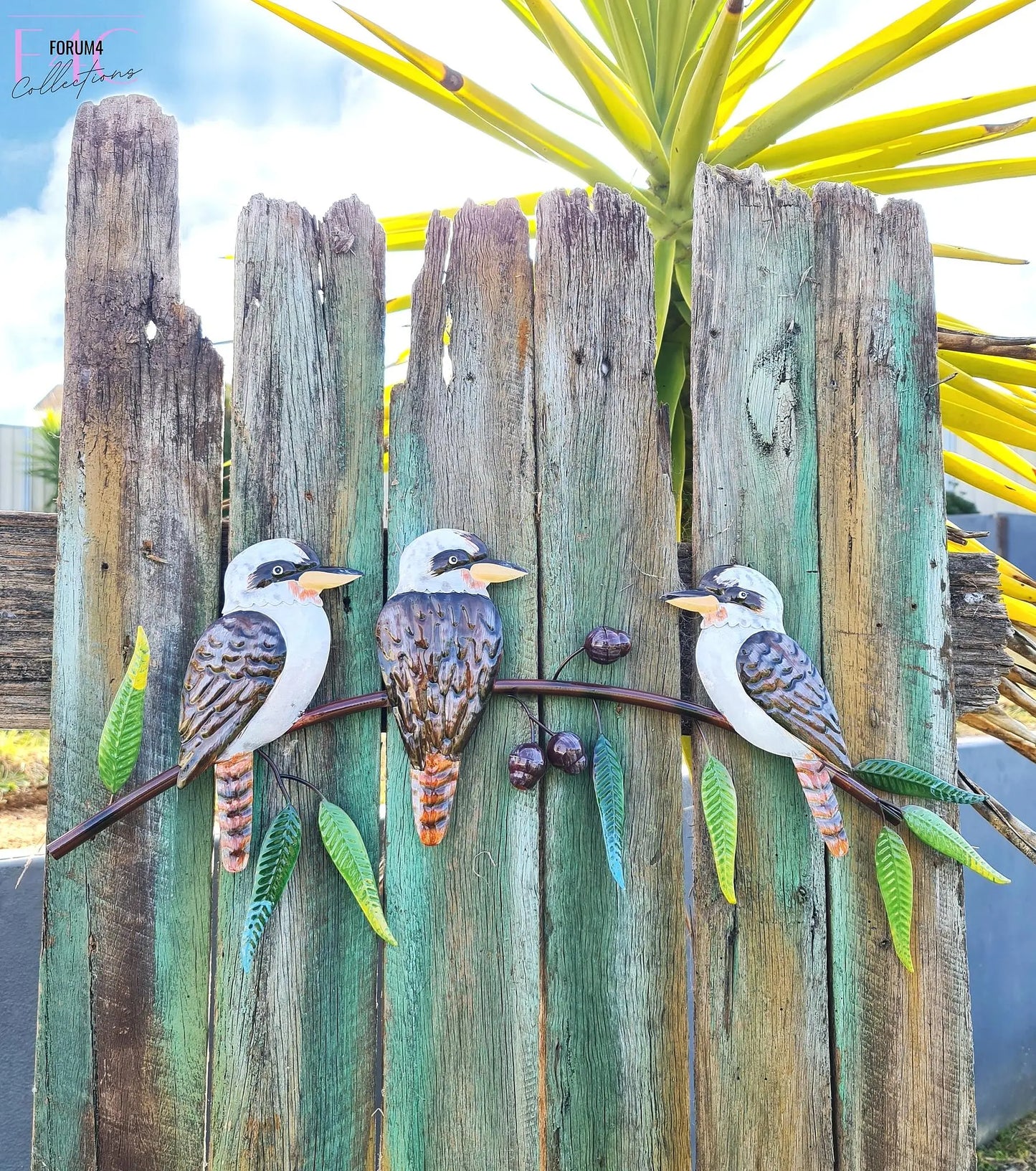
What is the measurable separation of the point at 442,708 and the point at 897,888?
0.61 m

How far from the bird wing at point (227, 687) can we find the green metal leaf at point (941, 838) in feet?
2.62

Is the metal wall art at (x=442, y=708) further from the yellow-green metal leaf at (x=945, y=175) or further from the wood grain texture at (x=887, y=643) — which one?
the yellow-green metal leaf at (x=945, y=175)

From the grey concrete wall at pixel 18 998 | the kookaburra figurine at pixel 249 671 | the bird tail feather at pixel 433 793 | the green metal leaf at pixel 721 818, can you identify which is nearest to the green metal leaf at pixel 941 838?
the green metal leaf at pixel 721 818

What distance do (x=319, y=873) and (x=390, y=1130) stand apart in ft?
1.03

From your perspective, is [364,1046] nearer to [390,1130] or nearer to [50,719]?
[390,1130]

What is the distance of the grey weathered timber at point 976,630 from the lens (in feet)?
3.37

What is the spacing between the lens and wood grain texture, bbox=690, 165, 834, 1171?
3.03 ft

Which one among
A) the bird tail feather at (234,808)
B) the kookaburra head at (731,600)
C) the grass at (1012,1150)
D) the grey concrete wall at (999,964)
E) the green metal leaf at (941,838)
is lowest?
the grass at (1012,1150)

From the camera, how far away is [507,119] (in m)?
1.21

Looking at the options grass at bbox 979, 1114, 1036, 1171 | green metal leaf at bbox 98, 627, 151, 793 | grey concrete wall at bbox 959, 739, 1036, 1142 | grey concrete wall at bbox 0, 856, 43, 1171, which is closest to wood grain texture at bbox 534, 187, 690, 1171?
green metal leaf at bbox 98, 627, 151, 793

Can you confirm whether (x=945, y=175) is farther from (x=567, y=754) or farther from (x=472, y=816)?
(x=472, y=816)

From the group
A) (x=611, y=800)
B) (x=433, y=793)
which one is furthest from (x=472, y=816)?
(x=611, y=800)

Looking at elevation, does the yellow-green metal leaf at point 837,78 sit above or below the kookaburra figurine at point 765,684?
above

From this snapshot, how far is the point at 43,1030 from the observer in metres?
0.88
